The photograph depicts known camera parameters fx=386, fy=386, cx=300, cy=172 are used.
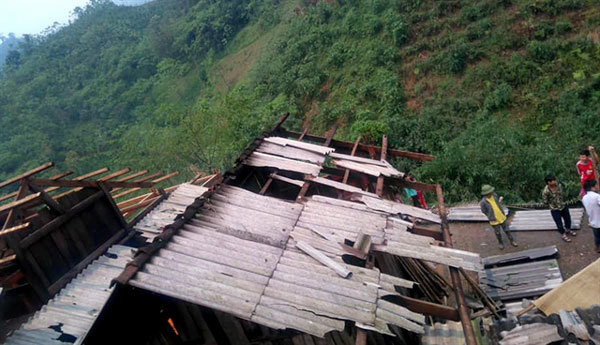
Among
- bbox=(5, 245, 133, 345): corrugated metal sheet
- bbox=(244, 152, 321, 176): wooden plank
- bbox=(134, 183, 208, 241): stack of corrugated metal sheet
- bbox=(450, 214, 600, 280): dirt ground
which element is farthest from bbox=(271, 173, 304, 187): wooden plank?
bbox=(450, 214, 600, 280): dirt ground

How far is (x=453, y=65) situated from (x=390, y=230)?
51.6 ft

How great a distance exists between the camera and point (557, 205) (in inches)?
336

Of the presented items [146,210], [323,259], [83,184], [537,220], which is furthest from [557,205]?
[83,184]

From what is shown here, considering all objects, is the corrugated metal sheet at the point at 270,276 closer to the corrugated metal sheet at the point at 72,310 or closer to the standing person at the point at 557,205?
the corrugated metal sheet at the point at 72,310

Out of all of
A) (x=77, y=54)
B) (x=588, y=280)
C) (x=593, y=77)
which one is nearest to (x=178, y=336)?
(x=588, y=280)

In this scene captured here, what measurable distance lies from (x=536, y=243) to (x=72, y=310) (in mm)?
9530

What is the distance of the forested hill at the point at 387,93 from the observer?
14.4 m

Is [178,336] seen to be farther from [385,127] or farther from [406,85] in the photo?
[406,85]

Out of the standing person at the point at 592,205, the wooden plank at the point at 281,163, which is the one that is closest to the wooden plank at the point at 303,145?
the wooden plank at the point at 281,163

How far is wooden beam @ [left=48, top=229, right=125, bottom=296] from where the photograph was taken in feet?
19.8

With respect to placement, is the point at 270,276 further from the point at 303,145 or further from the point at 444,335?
the point at 303,145

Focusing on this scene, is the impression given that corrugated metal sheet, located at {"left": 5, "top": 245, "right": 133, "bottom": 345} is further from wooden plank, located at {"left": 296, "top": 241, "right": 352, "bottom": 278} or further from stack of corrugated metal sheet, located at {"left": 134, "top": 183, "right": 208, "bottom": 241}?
wooden plank, located at {"left": 296, "top": 241, "right": 352, "bottom": 278}

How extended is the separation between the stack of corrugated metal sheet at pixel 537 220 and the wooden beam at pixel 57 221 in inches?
387

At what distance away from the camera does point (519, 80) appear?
Answer: 55.0 feet
